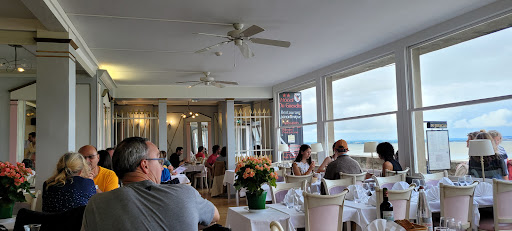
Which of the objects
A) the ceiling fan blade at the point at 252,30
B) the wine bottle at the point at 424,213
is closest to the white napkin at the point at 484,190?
the wine bottle at the point at 424,213

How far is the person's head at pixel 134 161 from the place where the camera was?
1.83 meters

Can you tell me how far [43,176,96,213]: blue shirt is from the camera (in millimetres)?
3092

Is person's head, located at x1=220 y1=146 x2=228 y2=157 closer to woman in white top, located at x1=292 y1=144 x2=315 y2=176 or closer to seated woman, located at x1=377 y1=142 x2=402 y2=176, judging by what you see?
woman in white top, located at x1=292 y1=144 x2=315 y2=176

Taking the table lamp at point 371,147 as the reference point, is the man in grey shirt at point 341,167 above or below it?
below

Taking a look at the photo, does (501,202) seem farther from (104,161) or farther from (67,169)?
(104,161)

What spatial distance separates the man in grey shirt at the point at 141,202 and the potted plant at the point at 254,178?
1.69 metres

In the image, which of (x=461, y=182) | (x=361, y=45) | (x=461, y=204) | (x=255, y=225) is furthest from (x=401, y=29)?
(x=255, y=225)

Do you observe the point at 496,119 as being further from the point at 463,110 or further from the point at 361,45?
the point at 361,45

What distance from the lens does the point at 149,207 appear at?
171 centimetres

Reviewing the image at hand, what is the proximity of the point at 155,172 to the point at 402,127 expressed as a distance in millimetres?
5812

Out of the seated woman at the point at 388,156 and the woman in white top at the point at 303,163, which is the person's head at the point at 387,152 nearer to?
the seated woman at the point at 388,156

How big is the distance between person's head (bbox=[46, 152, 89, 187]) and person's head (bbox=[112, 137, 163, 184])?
5.26 ft

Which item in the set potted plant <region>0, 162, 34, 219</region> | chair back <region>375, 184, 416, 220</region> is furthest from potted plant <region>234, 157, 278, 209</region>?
potted plant <region>0, 162, 34, 219</region>

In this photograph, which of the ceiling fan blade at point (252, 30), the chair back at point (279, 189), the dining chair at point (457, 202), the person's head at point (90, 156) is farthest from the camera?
the ceiling fan blade at point (252, 30)
